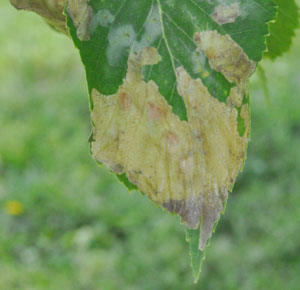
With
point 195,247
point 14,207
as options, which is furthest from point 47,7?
point 14,207

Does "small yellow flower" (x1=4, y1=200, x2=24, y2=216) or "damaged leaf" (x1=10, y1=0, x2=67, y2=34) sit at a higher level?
"damaged leaf" (x1=10, y1=0, x2=67, y2=34)

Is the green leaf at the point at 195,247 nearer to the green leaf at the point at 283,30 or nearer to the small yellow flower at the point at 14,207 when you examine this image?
the green leaf at the point at 283,30

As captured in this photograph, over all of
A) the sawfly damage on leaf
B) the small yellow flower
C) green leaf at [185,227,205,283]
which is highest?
the sawfly damage on leaf

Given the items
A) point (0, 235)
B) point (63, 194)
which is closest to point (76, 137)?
point (63, 194)

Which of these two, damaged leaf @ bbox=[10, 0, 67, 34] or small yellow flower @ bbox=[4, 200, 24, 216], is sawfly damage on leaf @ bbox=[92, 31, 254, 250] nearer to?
damaged leaf @ bbox=[10, 0, 67, 34]

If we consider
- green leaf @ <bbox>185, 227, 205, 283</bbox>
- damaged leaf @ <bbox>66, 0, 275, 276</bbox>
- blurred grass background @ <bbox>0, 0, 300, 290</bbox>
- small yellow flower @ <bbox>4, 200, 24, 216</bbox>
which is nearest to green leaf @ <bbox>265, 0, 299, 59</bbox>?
damaged leaf @ <bbox>66, 0, 275, 276</bbox>

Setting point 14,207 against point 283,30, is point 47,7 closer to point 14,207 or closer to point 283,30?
point 283,30

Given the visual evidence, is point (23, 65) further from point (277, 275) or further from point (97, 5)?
point (97, 5)

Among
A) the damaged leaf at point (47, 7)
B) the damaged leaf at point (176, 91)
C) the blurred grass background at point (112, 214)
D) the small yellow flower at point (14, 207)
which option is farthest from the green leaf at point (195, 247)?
the small yellow flower at point (14, 207)
